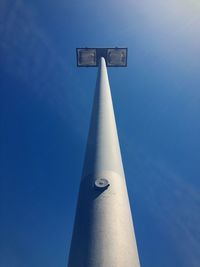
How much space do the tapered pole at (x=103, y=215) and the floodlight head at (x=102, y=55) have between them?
15111 millimetres

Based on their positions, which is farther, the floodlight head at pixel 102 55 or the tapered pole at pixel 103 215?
the floodlight head at pixel 102 55

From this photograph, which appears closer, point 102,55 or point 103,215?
point 103,215

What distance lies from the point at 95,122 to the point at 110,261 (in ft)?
20.3

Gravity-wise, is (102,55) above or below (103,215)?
above

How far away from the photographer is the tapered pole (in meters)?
5.29

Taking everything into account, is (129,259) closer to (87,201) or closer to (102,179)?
(87,201)

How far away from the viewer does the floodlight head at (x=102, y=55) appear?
23067 mm

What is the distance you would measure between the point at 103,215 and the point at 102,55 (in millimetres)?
19525

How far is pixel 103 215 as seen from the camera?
609 cm

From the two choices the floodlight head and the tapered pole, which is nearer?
the tapered pole

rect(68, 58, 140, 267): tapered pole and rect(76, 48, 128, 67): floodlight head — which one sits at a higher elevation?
rect(76, 48, 128, 67): floodlight head

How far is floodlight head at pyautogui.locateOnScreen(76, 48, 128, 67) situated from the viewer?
23.1m

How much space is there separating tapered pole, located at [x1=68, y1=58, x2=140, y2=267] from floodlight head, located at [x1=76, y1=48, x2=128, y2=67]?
49.6 ft

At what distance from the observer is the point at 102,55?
2375 cm
